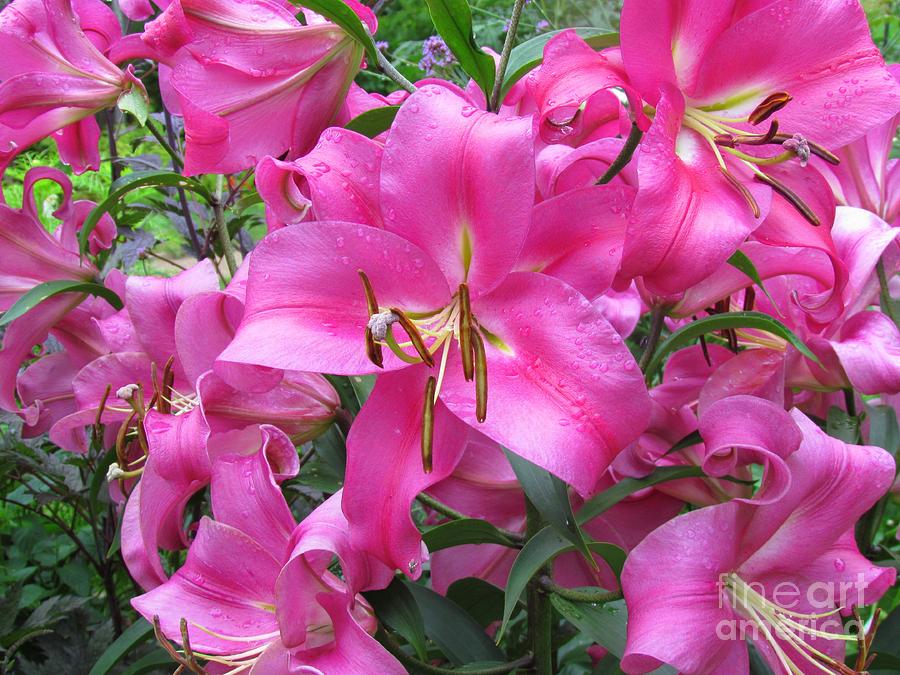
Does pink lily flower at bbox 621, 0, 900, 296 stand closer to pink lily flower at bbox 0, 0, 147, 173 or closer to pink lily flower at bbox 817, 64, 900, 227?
pink lily flower at bbox 817, 64, 900, 227

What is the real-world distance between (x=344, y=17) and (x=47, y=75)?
0.28 m

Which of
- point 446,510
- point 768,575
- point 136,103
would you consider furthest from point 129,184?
point 768,575

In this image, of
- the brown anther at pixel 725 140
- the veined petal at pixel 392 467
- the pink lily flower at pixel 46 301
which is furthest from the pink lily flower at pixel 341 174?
the pink lily flower at pixel 46 301

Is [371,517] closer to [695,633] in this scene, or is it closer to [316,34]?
[695,633]

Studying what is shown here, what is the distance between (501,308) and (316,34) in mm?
265

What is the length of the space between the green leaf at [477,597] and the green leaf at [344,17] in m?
0.46

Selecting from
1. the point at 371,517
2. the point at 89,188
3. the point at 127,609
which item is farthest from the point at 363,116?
the point at 89,188

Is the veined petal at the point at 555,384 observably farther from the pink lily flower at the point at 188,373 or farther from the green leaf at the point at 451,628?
the green leaf at the point at 451,628

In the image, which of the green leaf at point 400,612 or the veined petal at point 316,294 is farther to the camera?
the green leaf at point 400,612

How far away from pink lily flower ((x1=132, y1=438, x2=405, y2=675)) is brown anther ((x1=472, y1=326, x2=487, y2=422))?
0.41 ft

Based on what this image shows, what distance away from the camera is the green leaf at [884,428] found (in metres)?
0.75

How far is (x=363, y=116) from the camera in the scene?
0.62m

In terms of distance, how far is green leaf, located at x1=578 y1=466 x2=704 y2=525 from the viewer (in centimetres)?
63

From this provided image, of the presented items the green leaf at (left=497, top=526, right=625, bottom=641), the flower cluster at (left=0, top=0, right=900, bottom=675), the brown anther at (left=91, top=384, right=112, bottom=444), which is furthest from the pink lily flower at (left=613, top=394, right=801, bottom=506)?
the brown anther at (left=91, top=384, right=112, bottom=444)
